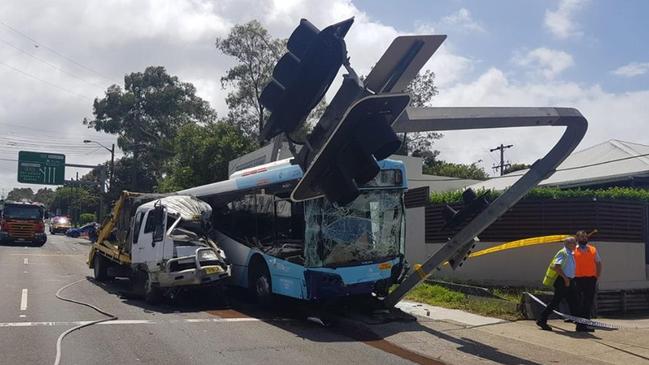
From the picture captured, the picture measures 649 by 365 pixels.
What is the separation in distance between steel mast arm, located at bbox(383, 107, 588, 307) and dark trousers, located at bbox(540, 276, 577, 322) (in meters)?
1.93

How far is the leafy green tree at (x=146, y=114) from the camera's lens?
56906mm

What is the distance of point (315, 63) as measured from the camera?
5.17m

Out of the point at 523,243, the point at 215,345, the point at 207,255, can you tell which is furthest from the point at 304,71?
the point at 523,243

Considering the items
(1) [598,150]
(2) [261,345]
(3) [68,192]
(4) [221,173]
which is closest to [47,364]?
(2) [261,345]

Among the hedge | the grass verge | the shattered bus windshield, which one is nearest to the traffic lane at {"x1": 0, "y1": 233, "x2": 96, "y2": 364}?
the shattered bus windshield

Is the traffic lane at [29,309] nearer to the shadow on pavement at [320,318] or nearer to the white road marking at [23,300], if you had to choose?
the white road marking at [23,300]

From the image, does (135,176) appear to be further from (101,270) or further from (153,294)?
(153,294)

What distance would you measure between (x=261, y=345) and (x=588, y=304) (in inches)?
237

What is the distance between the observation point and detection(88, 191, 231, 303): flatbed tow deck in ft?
42.9

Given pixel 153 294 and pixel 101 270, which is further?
pixel 101 270

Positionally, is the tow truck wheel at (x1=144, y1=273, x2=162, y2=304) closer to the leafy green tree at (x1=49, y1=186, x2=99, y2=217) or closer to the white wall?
the white wall

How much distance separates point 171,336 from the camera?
9844mm

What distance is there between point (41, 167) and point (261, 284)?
136ft

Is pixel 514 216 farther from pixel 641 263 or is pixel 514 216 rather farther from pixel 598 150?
pixel 598 150
